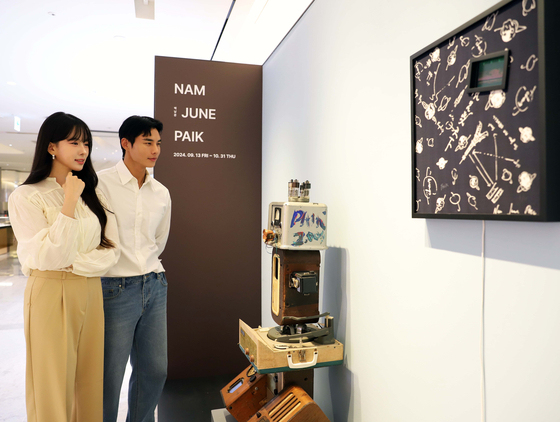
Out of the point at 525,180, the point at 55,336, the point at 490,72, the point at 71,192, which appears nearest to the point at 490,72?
the point at 490,72

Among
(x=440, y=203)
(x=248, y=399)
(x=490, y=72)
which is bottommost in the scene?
(x=248, y=399)

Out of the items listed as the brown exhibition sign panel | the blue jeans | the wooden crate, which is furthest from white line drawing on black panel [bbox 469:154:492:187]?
the brown exhibition sign panel

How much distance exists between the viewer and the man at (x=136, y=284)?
2.04 meters

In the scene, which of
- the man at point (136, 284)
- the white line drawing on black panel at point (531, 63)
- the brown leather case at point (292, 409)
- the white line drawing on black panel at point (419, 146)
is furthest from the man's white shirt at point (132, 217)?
the white line drawing on black panel at point (531, 63)

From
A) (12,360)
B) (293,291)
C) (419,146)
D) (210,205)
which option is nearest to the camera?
(419,146)

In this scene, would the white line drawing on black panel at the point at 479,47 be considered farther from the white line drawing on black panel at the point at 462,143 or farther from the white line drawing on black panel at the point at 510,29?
the white line drawing on black panel at the point at 462,143

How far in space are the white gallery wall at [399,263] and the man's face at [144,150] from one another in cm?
96

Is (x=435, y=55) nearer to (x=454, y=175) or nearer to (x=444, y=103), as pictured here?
(x=444, y=103)

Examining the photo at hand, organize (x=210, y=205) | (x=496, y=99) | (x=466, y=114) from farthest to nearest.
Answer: (x=210, y=205), (x=466, y=114), (x=496, y=99)

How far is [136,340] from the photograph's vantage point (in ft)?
7.25

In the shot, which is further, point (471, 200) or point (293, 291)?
point (293, 291)

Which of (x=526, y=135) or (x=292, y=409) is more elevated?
(x=526, y=135)

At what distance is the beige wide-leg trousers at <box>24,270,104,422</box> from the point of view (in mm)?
1719

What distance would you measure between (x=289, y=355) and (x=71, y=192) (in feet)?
4.06
